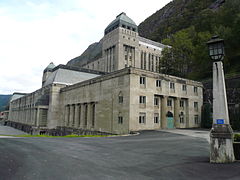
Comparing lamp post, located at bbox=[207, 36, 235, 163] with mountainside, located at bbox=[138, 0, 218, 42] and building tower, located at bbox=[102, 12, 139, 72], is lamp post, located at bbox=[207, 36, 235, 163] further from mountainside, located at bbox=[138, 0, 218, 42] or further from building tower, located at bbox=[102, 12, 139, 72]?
→ mountainside, located at bbox=[138, 0, 218, 42]

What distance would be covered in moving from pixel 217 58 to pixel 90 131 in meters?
31.4

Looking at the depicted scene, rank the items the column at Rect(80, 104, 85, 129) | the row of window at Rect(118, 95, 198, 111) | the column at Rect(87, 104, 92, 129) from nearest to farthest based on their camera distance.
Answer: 1. the row of window at Rect(118, 95, 198, 111)
2. the column at Rect(87, 104, 92, 129)
3. the column at Rect(80, 104, 85, 129)

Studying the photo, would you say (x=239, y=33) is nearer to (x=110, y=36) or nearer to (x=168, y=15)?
(x=110, y=36)

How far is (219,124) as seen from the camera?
386 inches

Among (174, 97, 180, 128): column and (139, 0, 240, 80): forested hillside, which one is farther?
(139, 0, 240, 80): forested hillside

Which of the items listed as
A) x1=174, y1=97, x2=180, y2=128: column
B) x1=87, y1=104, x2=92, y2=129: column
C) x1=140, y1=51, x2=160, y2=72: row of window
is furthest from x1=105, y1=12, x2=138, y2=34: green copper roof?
x1=174, y1=97, x2=180, y2=128: column

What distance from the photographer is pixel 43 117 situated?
190ft

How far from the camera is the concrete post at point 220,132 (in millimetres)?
9445

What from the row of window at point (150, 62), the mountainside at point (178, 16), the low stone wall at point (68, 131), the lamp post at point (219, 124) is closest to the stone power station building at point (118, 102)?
the low stone wall at point (68, 131)

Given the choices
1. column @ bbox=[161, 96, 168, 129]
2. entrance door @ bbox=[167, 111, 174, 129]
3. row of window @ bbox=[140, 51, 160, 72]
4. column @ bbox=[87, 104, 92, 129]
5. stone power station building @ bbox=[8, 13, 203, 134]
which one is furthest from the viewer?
row of window @ bbox=[140, 51, 160, 72]

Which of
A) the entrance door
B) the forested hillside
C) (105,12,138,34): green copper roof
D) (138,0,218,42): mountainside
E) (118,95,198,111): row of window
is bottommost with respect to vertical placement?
the entrance door

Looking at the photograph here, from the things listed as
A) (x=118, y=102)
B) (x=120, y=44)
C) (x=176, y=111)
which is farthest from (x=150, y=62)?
(x=118, y=102)

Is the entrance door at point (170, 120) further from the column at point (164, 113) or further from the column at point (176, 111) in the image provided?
the column at point (164, 113)

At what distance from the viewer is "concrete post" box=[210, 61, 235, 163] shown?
9445 millimetres
